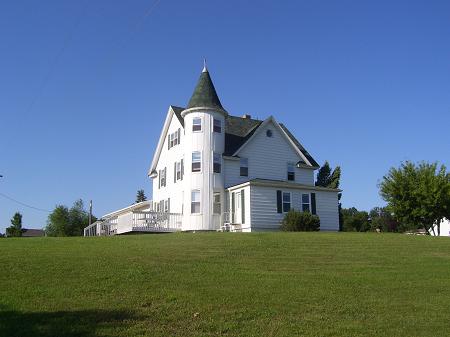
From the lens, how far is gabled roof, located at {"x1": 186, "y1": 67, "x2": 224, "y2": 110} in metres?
36.8

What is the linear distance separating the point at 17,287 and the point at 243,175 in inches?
969

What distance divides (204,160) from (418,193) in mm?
14751

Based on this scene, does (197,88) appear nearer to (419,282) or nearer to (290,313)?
(419,282)

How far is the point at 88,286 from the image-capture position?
14.1 m

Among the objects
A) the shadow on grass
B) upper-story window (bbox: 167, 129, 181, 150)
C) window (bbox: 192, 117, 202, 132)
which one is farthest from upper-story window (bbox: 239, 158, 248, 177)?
the shadow on grass

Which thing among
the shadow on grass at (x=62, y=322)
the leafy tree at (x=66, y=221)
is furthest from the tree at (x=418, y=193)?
the leafy tree at (x=66, y=221)

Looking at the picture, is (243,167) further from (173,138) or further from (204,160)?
(173,138)

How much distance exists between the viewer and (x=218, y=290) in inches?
564

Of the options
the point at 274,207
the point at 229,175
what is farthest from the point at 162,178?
the point at 274,207

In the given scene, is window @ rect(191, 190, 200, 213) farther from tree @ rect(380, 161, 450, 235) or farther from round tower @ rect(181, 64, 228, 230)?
tree @ rect(380, 161, 450, 235)

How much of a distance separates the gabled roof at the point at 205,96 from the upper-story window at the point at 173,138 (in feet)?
9.78

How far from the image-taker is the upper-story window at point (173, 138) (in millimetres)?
39203

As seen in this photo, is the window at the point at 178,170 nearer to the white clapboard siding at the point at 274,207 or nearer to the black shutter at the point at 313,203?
the white clapboard siding at the point at 274,207

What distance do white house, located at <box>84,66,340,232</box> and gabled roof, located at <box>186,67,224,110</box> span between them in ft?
0.22
